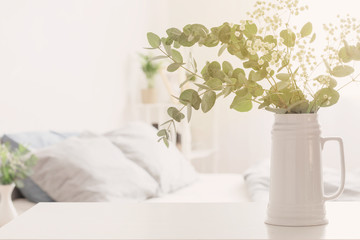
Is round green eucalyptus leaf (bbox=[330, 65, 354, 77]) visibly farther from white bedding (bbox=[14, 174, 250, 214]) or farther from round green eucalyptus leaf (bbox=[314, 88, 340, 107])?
white bedding (bbox=[14, 174, 250, 214])

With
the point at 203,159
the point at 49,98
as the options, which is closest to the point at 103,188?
the point at 49,98

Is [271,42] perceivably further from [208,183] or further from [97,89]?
[97,89]

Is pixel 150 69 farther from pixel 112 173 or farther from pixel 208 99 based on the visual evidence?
pixel 208 99

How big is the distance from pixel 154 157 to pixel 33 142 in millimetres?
491

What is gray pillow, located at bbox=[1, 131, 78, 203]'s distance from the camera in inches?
90.9

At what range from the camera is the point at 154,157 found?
8.93 feet

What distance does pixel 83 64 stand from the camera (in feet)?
11.5

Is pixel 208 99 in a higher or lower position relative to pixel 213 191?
higher

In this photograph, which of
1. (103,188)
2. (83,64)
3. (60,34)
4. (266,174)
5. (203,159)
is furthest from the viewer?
(203,159)

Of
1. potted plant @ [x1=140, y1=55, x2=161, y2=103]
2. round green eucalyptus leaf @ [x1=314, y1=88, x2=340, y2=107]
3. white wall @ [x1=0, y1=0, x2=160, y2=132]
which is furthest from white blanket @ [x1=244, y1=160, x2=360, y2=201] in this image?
potted plant @ [x1=140, y1=55, x2=161, y2=103]

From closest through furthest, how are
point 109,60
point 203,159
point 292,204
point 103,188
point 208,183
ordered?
point 292,204 < point 103,188 < point 208,183 < point 109,60 < point 203,159

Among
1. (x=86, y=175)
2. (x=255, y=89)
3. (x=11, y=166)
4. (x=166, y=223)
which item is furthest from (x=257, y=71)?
(x=86, y=175)

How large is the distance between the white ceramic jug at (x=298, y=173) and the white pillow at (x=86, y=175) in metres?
1.19

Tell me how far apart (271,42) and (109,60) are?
2.92m
